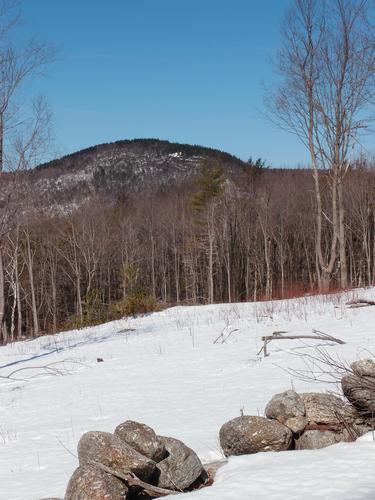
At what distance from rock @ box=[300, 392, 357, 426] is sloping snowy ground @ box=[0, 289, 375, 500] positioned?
49 cm

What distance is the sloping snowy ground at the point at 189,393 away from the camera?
11.9 ft

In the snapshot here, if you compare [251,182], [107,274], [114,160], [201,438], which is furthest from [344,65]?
[114,160]

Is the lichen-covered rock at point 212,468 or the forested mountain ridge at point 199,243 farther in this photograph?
the forested mountain ridge at point 199,243

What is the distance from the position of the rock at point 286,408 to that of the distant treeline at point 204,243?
34153 millimetres

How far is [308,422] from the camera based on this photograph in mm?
4676

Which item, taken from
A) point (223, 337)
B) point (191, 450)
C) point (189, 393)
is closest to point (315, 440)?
point (191, 450)

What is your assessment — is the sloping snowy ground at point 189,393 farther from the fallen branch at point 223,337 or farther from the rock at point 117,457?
the rock at point 117,457

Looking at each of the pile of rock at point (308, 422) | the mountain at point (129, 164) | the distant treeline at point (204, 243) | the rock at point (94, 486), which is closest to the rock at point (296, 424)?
the pile of rock at point (308, 422)

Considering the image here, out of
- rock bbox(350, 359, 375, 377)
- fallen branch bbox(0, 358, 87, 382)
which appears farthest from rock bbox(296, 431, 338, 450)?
fallen branch bbox(0, 358, 87, 382)

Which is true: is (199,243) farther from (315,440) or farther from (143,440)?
(143,440)

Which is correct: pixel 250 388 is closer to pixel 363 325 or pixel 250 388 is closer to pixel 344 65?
pixel 363 325

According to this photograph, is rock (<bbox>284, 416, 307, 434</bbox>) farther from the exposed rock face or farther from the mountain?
the mountain

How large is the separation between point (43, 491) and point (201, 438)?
1650mm

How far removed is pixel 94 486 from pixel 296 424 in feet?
6.30
